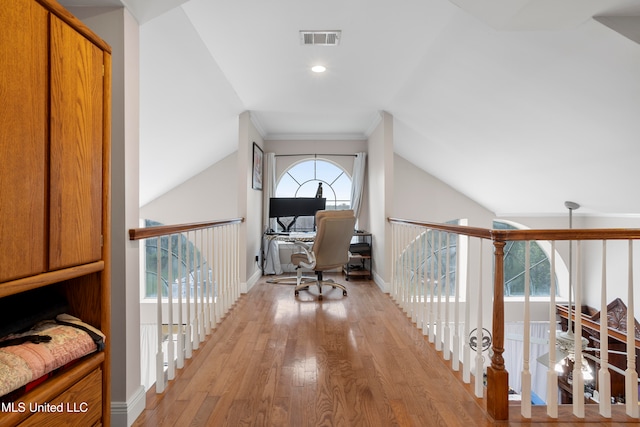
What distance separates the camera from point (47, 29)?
1.04m

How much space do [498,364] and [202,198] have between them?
548 centimetres

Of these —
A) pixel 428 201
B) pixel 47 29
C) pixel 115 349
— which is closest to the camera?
pixel 47 29

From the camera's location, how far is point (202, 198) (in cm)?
621

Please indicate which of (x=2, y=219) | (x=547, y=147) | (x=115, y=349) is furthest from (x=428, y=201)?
(x=2, y=219)

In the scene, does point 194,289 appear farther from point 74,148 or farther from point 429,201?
point 429,201

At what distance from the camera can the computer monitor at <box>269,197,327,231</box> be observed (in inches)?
201

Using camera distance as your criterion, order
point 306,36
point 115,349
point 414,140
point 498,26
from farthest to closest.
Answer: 1. point 414,140
2. point 306,36
3. point 498,26
4. point 115,349

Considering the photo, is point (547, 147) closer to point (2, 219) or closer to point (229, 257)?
point (229, 257)

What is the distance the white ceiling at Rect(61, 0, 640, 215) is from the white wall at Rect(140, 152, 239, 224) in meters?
1.01

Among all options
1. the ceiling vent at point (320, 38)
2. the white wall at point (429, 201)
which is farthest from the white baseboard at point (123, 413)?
the white wall at point (429, 201)

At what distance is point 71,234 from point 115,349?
71cm

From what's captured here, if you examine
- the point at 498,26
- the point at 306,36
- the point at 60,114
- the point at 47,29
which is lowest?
the point at 60,114

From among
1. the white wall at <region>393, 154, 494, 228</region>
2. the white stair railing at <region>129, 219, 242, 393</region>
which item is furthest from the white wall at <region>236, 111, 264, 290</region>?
the white wall at <region>393, 154, 494, 228</region>

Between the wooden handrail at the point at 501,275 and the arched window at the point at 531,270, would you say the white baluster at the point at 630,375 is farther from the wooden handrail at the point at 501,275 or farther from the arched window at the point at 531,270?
the arched window at the point at 531,270
